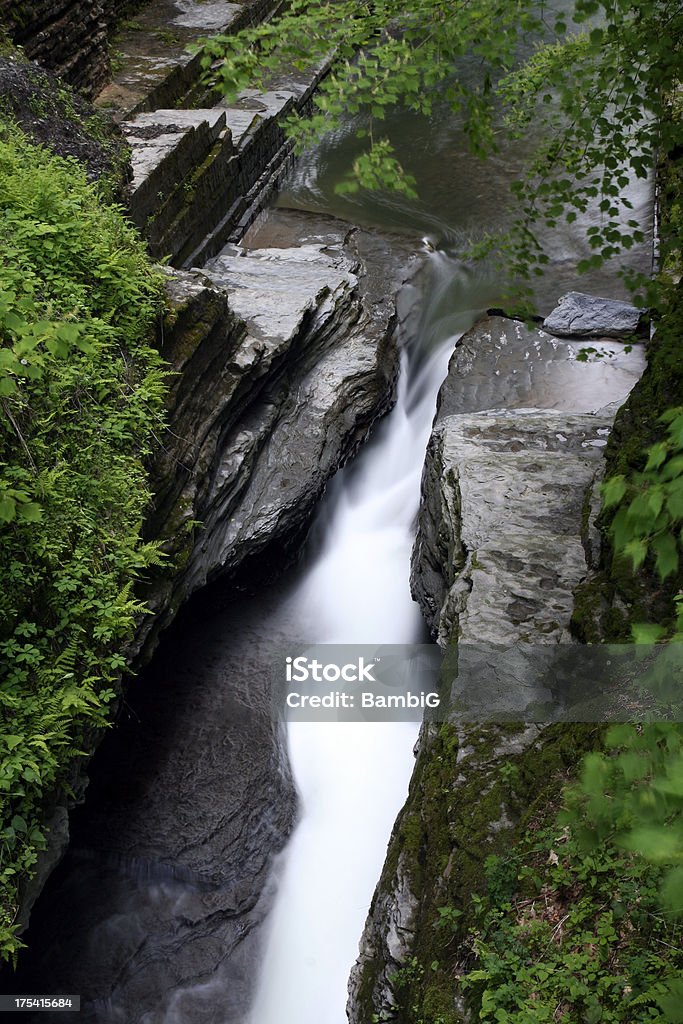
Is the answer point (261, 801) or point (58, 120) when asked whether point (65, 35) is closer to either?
point (58, 120)

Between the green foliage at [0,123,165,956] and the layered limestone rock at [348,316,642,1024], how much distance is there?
183cm

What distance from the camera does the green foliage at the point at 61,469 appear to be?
163 inches

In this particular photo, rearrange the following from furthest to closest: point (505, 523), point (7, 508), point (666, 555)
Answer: point (505, 523) < point (7, 508) < point (666, 555)

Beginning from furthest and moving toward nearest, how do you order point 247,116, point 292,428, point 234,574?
point 247,116, point 292,428, point 234,574

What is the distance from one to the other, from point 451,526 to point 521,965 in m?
3.29

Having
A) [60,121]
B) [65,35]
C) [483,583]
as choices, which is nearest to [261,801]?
[483,583]

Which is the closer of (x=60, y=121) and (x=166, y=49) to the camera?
(x=60, y=121)

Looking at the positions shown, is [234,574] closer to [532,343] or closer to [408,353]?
[408,353]

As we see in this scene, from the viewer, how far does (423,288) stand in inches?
395

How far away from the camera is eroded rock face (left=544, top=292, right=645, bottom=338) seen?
8.94 m

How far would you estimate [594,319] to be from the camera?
9000mm

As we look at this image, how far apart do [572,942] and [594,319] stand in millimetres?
7180

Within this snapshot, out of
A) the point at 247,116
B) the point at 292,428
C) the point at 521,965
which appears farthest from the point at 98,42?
the point at 521,965

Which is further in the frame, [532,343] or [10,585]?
[532,343]
